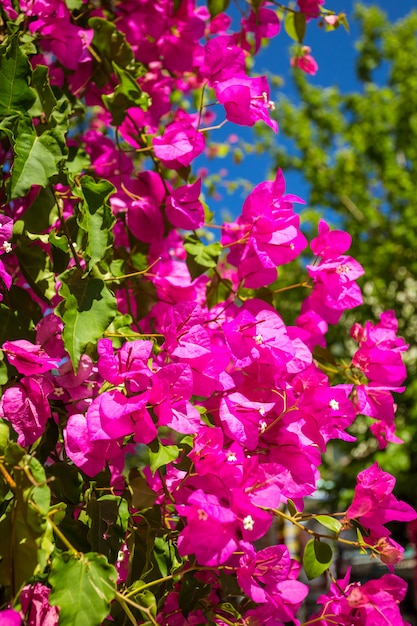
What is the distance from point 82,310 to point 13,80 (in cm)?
28

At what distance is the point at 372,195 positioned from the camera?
7.31 m

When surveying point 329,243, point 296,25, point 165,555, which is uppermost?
point 296,25

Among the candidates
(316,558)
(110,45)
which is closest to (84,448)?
(316,558)

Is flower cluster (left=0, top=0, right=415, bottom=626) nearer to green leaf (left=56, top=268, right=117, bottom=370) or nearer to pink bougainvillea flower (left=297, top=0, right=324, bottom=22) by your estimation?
green leaf (left=56, top=268, right=117, bottom=370)

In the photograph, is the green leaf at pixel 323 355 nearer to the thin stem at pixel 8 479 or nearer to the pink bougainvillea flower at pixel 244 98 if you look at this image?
the pink bougainvillea flower at pixel 244 98

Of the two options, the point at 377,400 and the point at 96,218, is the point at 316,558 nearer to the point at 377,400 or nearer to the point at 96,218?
the point at 377,400

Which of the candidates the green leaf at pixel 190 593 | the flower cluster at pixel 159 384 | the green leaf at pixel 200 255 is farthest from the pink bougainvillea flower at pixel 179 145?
the green leaf at pixel 190 593

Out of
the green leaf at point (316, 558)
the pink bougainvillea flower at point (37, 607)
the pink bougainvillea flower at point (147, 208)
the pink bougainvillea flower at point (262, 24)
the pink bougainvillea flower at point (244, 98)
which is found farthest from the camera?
the pink bougainvillea flower at point (262, 24)

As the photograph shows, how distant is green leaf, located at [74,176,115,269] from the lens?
703 mm

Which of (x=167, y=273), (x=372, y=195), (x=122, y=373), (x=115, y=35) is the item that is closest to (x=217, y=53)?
(x=115, y=35)

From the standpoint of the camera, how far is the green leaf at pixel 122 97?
35.4 inches

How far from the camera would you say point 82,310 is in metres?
0.68

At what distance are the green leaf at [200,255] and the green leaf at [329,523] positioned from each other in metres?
0.36

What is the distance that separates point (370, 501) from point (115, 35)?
0.73 m
